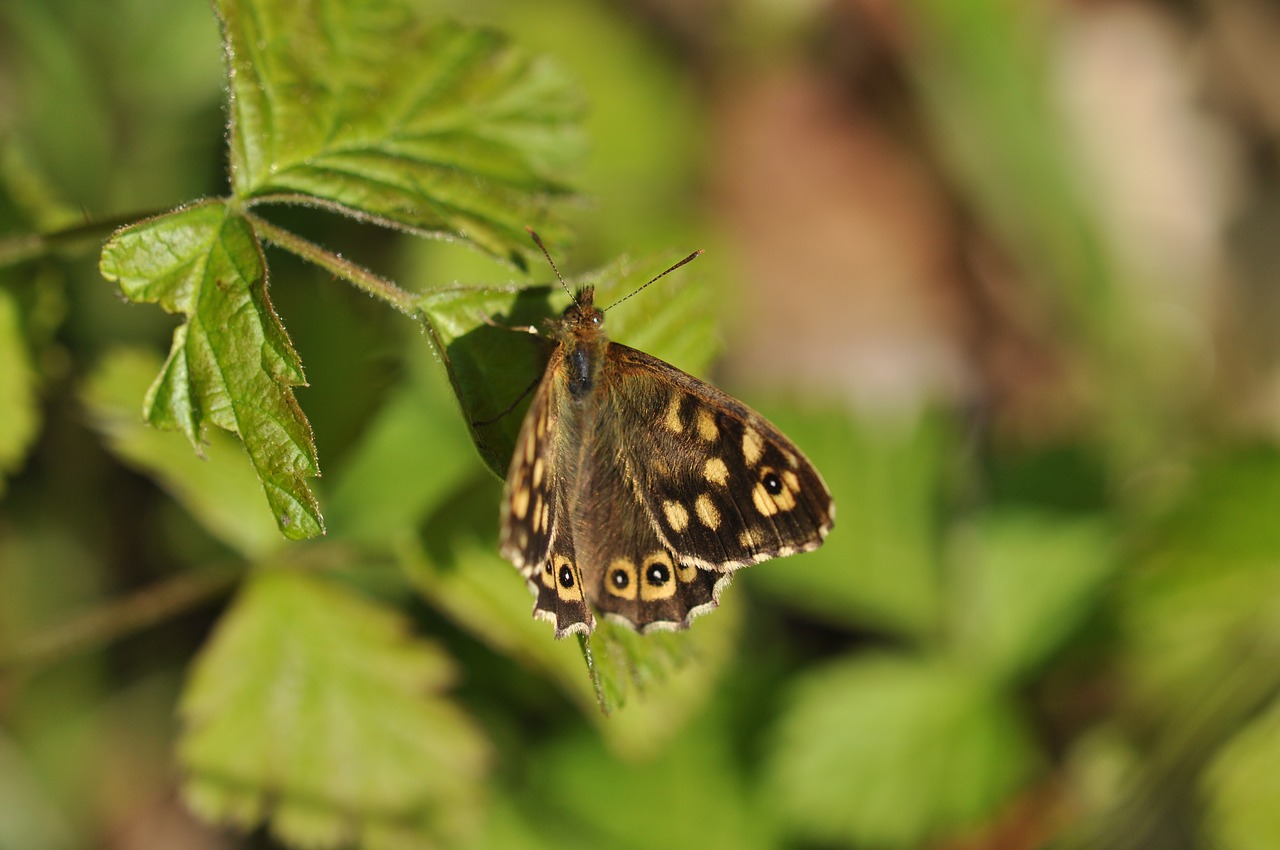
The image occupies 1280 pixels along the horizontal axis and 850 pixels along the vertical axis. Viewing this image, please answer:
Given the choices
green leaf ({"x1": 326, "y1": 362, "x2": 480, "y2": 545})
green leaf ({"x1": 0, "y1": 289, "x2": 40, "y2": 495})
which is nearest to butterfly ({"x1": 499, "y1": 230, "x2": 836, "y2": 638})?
green leaf ({"x1": 326, "y1": 362, "x2": 480, "y2": 545})

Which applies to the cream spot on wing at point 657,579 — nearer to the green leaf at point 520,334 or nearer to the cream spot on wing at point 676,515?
the cream spot on wing at point 676,515

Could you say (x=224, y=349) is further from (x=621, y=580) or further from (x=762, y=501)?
(x=762, y=501)

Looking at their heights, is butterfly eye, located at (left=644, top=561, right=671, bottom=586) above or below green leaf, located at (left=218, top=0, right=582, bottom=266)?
below

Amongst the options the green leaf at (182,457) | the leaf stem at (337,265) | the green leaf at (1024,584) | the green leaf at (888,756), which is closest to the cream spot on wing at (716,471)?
the leaf stem at (337,265)

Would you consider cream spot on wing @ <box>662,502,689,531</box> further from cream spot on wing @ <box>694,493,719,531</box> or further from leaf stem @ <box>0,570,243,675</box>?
leaf stem @ <box>0,570,243,675</box>

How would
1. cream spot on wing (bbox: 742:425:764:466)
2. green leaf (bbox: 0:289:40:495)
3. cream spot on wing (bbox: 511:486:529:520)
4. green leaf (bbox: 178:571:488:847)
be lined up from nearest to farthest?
cream spot on wing (bbox: 511:486:529:520)
cream spot on wing (bbox: 742:425:764:466)
green leaf (bbox: 0:289:40:495)
green leaf (bbox: 178:571:488:847)

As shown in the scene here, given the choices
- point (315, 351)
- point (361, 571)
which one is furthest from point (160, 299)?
point (361, 571)

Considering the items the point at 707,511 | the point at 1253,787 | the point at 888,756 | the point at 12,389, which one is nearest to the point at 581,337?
the point at 707,511
